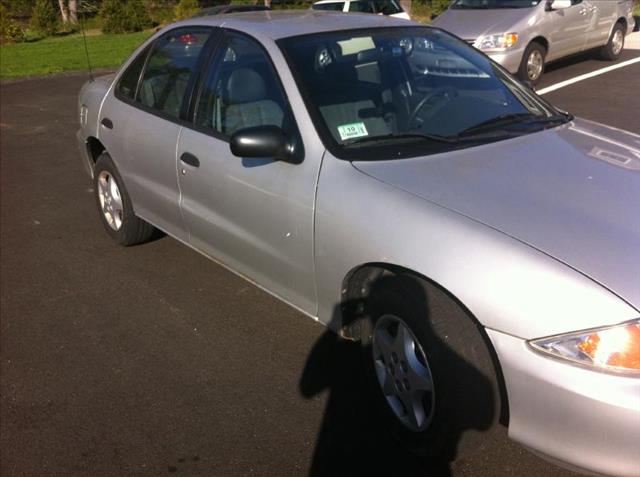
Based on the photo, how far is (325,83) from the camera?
11.3 ft

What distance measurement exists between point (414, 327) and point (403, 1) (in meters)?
20.9

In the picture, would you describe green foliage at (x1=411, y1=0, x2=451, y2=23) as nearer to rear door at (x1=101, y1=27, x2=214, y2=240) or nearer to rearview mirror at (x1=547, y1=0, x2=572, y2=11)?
rearview mirror at (x1=547, y1=0, x2=572, y2=11)

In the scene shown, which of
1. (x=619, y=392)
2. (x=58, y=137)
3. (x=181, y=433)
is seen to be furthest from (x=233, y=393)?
(x=58, y=137)

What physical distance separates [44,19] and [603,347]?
1101 inches

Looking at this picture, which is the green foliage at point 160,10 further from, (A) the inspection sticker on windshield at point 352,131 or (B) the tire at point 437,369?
(B) the tire at point 437,369

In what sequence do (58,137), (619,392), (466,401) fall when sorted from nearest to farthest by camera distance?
(619,392), (466,401), (58,137)

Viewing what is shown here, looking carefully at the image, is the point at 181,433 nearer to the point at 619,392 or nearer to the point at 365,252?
the point at 365,252

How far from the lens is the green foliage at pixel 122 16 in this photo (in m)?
25.7

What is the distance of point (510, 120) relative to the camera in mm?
3566

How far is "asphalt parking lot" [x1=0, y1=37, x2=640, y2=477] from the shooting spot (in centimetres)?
296

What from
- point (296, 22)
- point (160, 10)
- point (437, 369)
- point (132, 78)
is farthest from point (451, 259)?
point (160, 10)

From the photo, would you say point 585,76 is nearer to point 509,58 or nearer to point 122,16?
point 509,58

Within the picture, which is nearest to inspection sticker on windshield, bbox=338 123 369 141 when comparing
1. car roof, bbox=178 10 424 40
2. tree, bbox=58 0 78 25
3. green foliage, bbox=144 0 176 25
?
car roof, bbox=178 10 424 40

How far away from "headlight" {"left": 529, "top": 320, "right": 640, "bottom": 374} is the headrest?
2015mm
